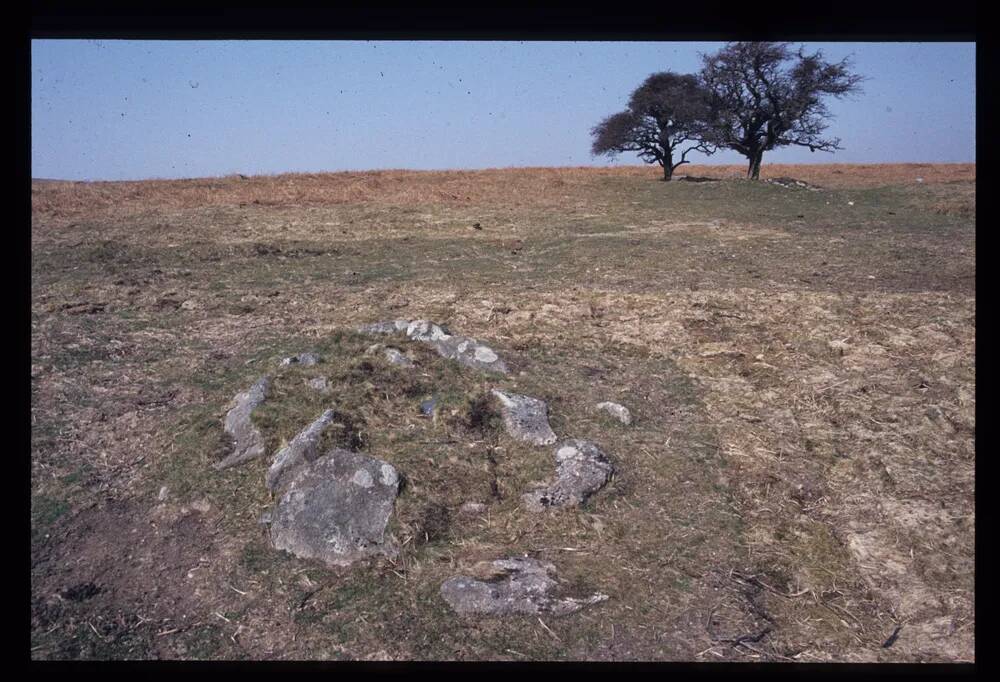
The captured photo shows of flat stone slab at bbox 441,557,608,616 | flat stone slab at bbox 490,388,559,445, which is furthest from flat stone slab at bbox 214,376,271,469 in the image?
flat stone slab at bbox 441,557,608,616

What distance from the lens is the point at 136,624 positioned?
3350mm

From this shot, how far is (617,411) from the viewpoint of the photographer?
524cm

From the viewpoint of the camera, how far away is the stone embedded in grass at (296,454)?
4.35 meters

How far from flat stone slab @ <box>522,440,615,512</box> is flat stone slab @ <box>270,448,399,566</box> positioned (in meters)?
0.86

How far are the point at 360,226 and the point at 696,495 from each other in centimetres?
1065

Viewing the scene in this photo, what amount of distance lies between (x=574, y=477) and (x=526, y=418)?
2.25 feet

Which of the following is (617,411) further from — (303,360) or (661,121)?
(661,121)

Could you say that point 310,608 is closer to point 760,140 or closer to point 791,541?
point 791,541

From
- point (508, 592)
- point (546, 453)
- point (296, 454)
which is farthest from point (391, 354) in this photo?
point (508, 592)

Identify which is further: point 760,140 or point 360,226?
point 760,140

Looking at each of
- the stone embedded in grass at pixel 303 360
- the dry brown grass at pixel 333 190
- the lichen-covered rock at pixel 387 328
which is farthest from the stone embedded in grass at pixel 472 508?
the dry brown grass at pixel 333 190

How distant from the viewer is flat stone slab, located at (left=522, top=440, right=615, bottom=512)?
13.9 ft

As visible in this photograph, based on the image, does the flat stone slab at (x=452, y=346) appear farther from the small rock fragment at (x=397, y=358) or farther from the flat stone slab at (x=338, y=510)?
the flat stone slab at (x=338, y=510)
